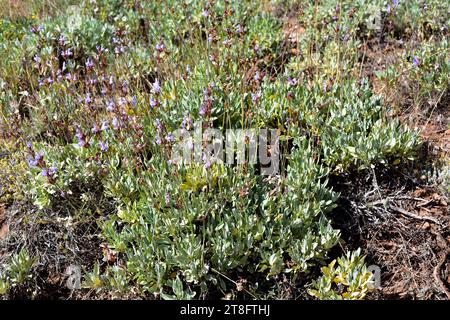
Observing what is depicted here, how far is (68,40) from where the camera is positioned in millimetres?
5523

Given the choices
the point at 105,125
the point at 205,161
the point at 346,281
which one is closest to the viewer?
the point at 346,281

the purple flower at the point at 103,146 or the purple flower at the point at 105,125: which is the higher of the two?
the purple flower at the point at 105,125

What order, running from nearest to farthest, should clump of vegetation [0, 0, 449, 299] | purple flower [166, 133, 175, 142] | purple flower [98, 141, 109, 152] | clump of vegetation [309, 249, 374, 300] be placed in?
clump of vegetation [309, 249, 374, 300] → clump of vegetation [0, 0, 449, 299] → purple flower [166, 133, 175, 142] → purple flower [98, 141, 109, 152]

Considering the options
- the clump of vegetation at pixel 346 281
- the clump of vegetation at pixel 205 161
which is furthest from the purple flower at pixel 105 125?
the clump of vegetation at pixel 346 281

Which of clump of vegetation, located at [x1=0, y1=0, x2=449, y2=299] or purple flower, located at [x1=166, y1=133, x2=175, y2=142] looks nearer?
clump of vegetation, located at [x1=0, y1=0, x2=449, y2=299]

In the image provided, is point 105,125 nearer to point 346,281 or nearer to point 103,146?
point 103,146

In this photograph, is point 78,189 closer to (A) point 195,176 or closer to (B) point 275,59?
(A) point 195,176

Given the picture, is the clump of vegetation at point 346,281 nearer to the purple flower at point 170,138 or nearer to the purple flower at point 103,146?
the purple flower at point 170,138

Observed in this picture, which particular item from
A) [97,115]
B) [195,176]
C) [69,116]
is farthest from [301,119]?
[69,116]

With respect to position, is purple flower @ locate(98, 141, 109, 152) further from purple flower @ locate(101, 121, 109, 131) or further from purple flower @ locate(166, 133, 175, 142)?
purple flower @ locate(166, 133, 175, 142)

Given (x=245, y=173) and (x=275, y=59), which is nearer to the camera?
(x=245, y=173)

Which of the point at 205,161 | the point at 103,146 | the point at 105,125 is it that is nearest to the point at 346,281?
the point at 205,161

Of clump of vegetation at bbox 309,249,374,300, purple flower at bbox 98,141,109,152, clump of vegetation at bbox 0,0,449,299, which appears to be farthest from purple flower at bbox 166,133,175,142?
clump of vegetation at bbox 309,249,374,300

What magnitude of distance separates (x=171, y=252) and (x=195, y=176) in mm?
608
